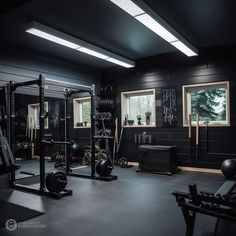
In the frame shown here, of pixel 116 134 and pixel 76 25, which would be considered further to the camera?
pixel 116 134

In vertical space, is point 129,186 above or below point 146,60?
below

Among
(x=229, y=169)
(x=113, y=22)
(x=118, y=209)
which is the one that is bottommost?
(x=118, y=209)

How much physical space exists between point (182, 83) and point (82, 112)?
335cm

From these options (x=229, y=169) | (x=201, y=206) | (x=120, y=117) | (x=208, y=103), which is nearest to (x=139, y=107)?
(x=120, y=117)

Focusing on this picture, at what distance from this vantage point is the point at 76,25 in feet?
14.6

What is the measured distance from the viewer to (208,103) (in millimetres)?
6234

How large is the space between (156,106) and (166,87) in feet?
2.02

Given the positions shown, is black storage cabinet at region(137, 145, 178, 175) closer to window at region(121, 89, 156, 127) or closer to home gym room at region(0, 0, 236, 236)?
home gym room at region(0, 0, 236, 236)

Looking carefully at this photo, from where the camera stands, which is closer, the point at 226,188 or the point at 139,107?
the point at 226,188

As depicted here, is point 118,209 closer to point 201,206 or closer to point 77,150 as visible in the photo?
point 201,206

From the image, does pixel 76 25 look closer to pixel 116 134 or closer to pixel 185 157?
pixel 116 134

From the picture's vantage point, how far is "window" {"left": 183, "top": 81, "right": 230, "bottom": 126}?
5.95 metres

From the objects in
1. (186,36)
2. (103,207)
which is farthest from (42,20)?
(103,207)

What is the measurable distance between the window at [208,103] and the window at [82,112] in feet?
10.2
